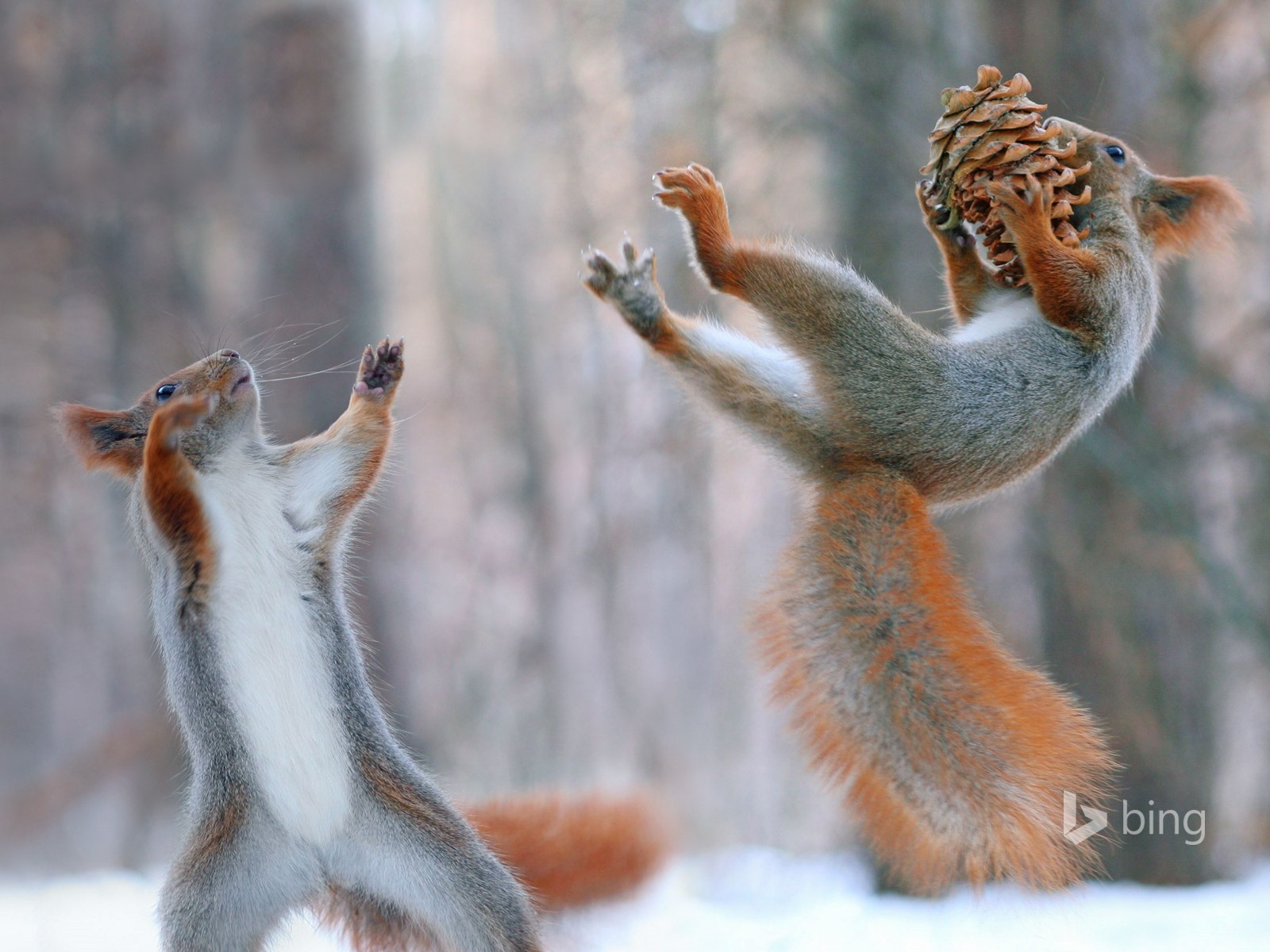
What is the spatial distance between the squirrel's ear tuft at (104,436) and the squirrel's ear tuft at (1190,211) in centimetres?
200

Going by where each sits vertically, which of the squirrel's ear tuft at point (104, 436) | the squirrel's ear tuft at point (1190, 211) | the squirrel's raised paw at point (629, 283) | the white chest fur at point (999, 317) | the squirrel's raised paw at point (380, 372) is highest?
the squirrel's ear tuft at point (1190, 211)

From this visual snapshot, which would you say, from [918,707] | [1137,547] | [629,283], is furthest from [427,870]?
[1137,547]

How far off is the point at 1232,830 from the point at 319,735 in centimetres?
403

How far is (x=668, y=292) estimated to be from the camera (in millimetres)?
5320

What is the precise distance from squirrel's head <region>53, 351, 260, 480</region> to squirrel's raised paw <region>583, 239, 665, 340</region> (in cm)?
62

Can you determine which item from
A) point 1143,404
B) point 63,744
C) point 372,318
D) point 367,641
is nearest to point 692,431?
point 372,318

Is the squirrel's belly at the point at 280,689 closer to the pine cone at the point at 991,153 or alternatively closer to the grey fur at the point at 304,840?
the grey fur at the point at 304,840

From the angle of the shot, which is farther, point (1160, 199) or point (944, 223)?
point (1160, 199)

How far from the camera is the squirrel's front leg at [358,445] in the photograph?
1.94 metres

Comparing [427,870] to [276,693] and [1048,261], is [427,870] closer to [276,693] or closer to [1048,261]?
[276,693]

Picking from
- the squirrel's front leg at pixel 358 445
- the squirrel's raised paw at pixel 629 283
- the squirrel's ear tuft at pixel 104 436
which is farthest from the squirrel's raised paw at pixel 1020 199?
the squirrel's ear tuft at pixel 104 436

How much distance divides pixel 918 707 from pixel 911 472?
1.38 ft

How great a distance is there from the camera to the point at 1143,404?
418 centimetres

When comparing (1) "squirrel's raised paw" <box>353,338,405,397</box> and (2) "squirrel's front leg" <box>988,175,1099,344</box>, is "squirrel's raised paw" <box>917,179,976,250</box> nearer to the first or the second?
(2) "squirrel's front leg" <box>988,175,1099,344</box>
